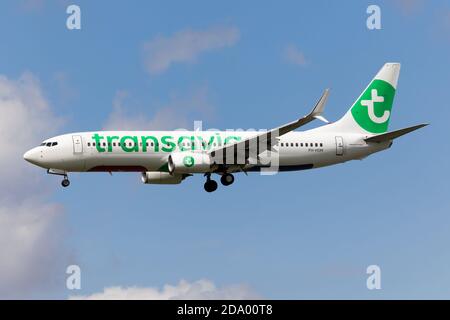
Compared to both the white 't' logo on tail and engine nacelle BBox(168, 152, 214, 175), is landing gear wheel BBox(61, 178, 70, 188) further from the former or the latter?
the white 't' logo on tail

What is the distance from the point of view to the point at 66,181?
7475cm

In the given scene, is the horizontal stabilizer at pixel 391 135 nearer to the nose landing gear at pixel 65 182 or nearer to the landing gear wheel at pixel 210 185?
the landing gear wheel at pixel 210 185

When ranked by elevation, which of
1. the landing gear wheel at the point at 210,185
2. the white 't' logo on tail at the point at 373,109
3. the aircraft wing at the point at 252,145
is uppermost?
the white 't' logo on tail at the point at 373,109

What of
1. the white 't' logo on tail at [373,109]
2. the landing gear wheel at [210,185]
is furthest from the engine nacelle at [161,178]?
the white 't' logo on tail at [373,109]

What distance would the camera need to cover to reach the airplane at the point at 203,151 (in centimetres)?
7381

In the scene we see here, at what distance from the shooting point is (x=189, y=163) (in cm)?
7362

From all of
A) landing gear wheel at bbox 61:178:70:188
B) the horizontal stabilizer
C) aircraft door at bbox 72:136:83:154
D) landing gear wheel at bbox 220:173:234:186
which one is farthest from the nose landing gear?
the horizontal stabilizer

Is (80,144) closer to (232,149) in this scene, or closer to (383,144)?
(232,149)

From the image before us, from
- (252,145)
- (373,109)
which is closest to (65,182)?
(252,145)

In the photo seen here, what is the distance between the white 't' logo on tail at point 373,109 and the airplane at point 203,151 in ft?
8.70

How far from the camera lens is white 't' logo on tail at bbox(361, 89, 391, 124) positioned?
276 ft

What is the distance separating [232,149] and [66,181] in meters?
12.5

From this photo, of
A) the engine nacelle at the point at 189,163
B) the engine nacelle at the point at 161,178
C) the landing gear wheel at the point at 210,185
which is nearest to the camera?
the engine nacelle at the point at 189,163
